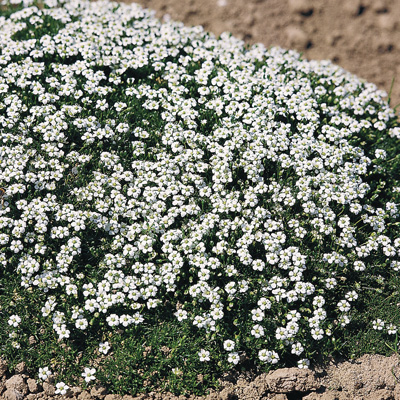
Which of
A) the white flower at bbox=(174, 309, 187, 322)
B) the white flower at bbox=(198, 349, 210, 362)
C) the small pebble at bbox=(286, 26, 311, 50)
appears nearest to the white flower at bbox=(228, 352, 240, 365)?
the white flower at bbox=(198, 349, 210, 362)

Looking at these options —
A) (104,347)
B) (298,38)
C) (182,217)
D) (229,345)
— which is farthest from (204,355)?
(298,38)

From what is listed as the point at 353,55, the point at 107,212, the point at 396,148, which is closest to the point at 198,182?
the point at 107,212

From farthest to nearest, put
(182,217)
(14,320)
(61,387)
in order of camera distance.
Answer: (182,217)
(14,320)
(61,387)

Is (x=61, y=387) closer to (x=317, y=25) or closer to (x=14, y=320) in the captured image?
(x=14, y=320)

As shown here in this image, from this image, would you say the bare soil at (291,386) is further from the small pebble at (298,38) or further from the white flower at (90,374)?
the small pebble at (298,38)

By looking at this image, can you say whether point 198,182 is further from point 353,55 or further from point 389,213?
point 353,55

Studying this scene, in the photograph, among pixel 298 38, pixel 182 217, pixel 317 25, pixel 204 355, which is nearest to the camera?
pixel 204 355

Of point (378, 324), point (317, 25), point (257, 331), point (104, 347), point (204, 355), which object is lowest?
point (104, 347)
